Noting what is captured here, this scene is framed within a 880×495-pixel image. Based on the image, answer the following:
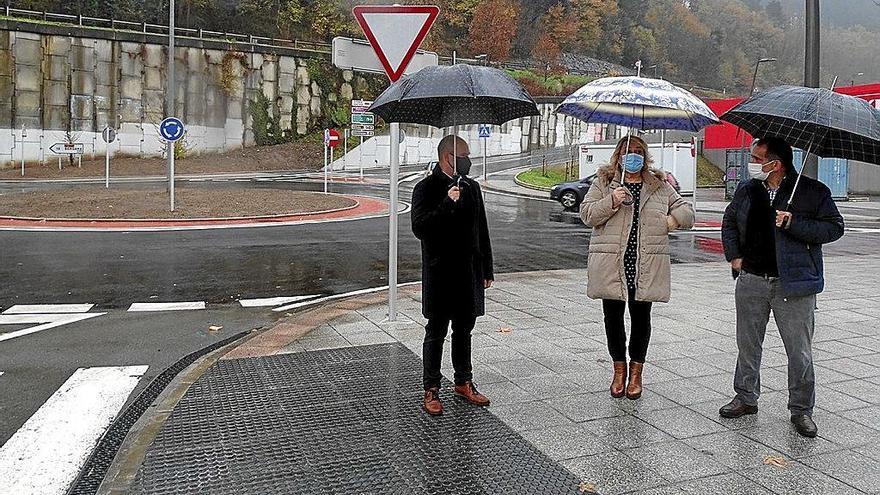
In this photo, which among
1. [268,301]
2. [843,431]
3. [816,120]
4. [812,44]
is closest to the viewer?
[816,120]

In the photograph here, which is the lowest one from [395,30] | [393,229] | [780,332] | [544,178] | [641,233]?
[780,332]

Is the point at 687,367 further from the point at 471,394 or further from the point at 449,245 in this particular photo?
the point at 449,245

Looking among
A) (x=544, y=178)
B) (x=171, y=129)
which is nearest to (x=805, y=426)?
(x=171, y=129)

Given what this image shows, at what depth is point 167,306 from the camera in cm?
905

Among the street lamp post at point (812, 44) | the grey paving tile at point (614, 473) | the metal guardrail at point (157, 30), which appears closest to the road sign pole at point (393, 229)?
the grey paving tile at point (614, 473)

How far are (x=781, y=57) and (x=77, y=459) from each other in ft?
356

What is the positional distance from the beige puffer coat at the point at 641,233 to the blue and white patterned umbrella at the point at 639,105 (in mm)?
454

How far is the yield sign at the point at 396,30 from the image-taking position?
6902 millimetres

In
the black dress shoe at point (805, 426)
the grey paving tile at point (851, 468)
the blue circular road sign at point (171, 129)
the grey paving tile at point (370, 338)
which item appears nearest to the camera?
the grey paving tile at point (851, 468)

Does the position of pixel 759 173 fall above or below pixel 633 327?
above

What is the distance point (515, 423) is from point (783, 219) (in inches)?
77.8

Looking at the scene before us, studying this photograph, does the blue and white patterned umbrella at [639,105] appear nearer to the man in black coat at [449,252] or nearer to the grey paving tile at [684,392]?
the man in black coat at [449,252]

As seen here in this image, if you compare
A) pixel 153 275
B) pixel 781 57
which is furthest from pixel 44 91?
pixel 781 57

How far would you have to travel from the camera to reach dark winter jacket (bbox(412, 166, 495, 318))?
4.68 m
